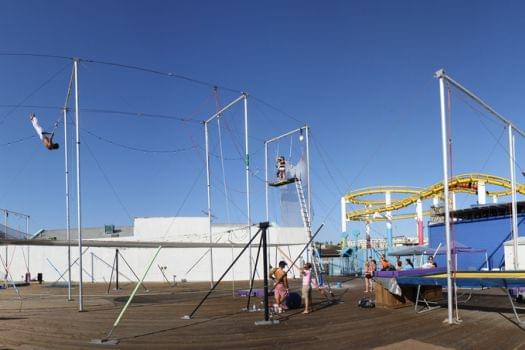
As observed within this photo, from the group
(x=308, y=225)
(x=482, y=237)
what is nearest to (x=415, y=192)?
(x=482, y=237)

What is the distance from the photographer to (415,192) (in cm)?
5456

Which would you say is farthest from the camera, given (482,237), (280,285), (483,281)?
(482,237)

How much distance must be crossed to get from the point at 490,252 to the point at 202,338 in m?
28.4

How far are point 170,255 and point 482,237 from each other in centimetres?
2556

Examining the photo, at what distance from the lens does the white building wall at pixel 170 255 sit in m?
44.5

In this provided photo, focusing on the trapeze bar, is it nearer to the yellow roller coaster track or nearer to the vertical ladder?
the vertical ladder

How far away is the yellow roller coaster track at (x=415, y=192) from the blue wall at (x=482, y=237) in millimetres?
3680

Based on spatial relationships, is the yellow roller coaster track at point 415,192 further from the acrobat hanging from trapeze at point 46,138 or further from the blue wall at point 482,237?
the acrobat hanging from trapeze at point 46,138

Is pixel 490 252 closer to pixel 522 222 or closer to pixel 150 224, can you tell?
pixel 522 222

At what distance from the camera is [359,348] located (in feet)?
35.1

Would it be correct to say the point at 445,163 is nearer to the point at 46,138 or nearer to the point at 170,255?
the point at 46,138

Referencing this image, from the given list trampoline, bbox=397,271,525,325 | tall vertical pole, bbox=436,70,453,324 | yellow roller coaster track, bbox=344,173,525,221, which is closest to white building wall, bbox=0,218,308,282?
yellow roller coaster track, bbox=344,173,525,221

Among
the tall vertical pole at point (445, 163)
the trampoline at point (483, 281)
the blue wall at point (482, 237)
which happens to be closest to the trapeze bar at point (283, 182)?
the trampoline at point (483, 281)

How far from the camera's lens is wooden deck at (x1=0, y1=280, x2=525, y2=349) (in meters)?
11.3
